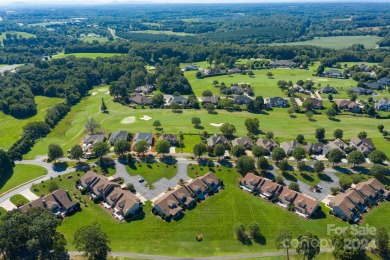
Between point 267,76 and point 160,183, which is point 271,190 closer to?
point 160,183

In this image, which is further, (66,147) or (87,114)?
(87,114)

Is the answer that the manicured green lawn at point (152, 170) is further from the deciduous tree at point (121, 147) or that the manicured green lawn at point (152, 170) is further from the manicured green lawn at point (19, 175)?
the manicured green lawn at point (19, 175)

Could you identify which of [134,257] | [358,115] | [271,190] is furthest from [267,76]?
[134,257]

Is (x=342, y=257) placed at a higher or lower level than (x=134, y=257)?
higher

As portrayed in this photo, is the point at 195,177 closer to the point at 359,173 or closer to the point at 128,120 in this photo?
the point at 359,173

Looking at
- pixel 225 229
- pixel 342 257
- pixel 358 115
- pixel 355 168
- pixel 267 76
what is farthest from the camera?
pixel 267 76

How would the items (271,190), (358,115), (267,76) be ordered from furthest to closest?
(267,76)
(358,115)
(271,190)

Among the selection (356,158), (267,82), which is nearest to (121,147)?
(356,158)
